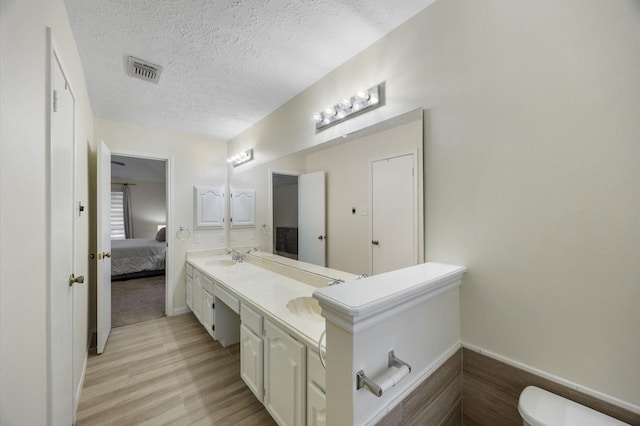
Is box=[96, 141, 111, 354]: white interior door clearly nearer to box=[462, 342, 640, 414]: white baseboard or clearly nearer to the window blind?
box=[462, 342, 640, 414]: white baseboard

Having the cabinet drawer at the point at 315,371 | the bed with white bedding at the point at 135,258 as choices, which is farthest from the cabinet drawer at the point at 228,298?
the bed with white bedding at the point at 135,258

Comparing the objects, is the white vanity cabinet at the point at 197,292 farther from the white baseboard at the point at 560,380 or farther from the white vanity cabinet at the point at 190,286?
the white baseboard at the point at 560,380

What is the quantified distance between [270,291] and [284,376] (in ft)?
1.98

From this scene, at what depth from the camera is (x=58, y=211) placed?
3.82ft

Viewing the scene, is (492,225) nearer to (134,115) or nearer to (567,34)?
(567,34)

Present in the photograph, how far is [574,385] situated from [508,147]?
932mm

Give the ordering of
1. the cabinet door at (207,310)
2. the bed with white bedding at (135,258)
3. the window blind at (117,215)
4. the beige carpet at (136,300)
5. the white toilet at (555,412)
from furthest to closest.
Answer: the window blind at (117,215) < the bed with white bedding at (135,258) < the beige carpet at (136,300) < the cabinet door at (207,310) < the white toilet at (555,412)

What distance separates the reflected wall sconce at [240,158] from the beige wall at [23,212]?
1.90 metres

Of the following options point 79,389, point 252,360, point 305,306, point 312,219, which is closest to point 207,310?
point 79,389

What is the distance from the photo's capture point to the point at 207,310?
98.4 inches

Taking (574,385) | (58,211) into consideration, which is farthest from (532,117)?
(58,211)

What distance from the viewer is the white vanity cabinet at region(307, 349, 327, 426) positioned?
1.05m

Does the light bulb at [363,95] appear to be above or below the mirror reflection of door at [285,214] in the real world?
above

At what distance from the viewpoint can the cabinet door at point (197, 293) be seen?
2709 millimetres
